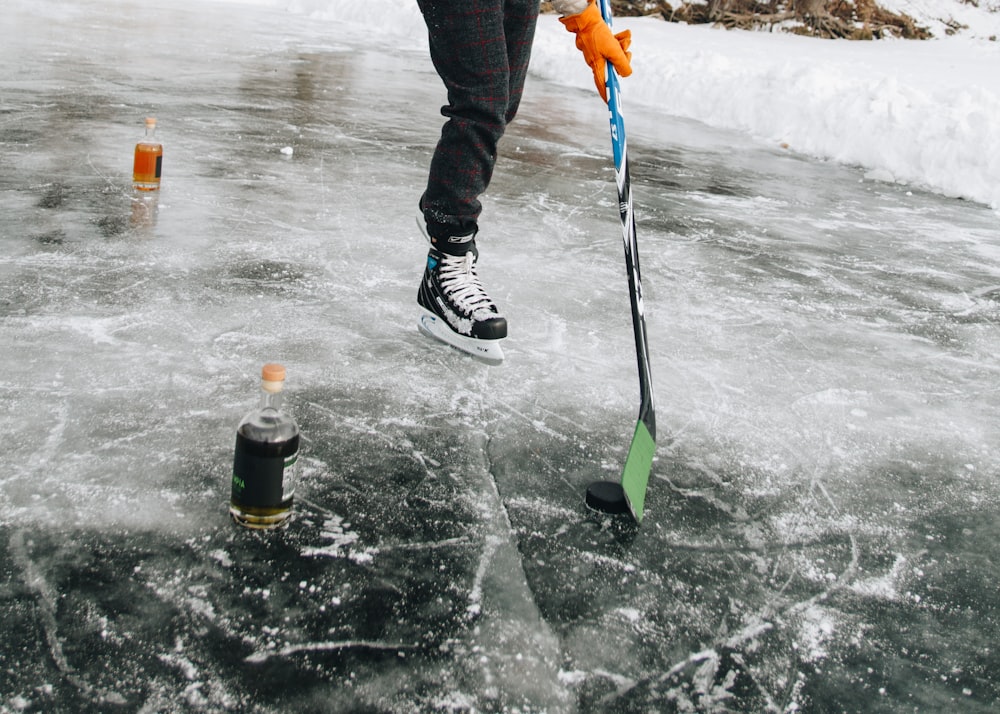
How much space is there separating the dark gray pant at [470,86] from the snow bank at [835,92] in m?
4.35

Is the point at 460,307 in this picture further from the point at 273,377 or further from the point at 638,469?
the point at 273,377

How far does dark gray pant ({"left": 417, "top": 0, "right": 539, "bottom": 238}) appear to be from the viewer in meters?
2.24

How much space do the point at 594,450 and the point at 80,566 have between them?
1077 millimetres

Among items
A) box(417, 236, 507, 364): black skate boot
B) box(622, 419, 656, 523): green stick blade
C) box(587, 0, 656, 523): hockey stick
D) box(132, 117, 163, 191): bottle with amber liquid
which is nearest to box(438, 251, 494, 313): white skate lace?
box(417, 236, 507, 364): black skate boot

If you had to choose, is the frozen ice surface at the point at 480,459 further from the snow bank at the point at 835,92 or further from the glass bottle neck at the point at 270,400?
the snow bank at the point at 835,92

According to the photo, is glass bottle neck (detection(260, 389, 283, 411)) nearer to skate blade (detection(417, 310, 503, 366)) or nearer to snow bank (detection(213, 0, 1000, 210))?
skate blade (detection(417, 310, 503, 366))

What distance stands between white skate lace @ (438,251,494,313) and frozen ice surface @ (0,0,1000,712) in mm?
159

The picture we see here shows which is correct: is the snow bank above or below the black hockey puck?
above

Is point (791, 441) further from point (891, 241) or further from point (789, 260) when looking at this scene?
point (891, 241)

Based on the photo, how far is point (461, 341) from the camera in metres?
A: 2.48

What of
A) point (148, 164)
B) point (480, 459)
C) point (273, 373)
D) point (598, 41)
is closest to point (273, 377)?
point (273, 373)

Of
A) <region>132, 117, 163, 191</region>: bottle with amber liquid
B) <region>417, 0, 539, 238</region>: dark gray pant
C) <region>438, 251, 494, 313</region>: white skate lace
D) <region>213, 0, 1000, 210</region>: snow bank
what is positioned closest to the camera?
<region>417, 0, 539, 238</region>: dark gray pant

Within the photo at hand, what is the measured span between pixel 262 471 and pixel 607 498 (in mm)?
653

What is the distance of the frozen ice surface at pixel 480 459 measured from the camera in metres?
1.34
